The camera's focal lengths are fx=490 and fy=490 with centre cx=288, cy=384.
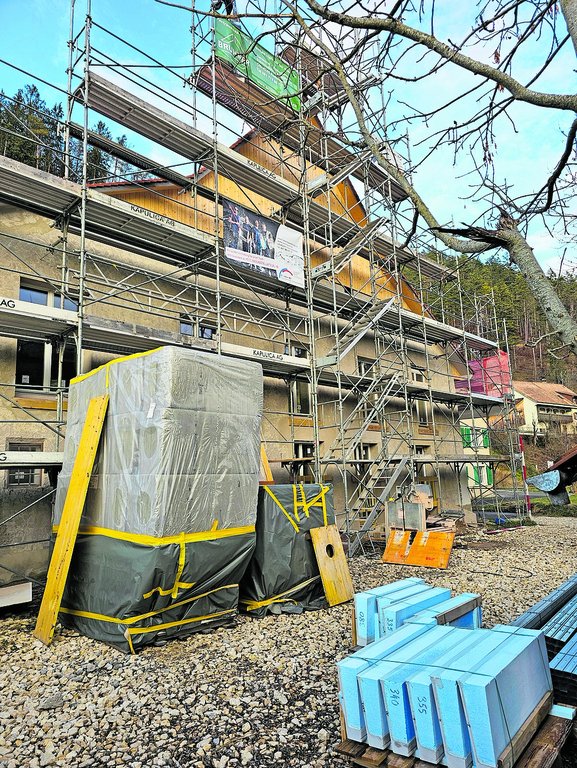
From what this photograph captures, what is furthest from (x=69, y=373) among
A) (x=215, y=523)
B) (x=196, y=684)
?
(x=196, y=684)

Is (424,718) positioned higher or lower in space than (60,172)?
lower

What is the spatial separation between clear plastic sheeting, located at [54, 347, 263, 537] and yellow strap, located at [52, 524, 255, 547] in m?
0.06

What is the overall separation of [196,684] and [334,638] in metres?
1.91

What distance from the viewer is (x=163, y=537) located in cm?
584

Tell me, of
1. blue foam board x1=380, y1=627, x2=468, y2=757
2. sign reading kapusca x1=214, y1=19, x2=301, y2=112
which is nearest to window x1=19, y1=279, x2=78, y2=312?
sign reading kapusca x1=214, y1=19, x2=301, y2=112

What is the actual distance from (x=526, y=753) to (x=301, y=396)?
39.0 feet

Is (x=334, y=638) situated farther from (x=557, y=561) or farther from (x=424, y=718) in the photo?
(x=557, y=561)

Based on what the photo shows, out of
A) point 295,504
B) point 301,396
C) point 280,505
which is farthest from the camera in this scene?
point 301,396

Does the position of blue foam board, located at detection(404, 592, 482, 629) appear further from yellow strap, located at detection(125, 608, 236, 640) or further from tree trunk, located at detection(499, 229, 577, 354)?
yellow strap, located at detection(125, 608, 236, 640)

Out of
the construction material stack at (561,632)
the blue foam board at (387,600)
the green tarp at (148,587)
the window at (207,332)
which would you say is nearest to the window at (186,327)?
the window at (207,332)

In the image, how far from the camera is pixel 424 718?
283cm

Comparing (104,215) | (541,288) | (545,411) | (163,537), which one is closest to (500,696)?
(541,288)

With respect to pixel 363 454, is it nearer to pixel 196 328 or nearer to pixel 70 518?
pixel 196 328

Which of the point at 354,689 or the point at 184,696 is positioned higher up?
the point at 354,689
